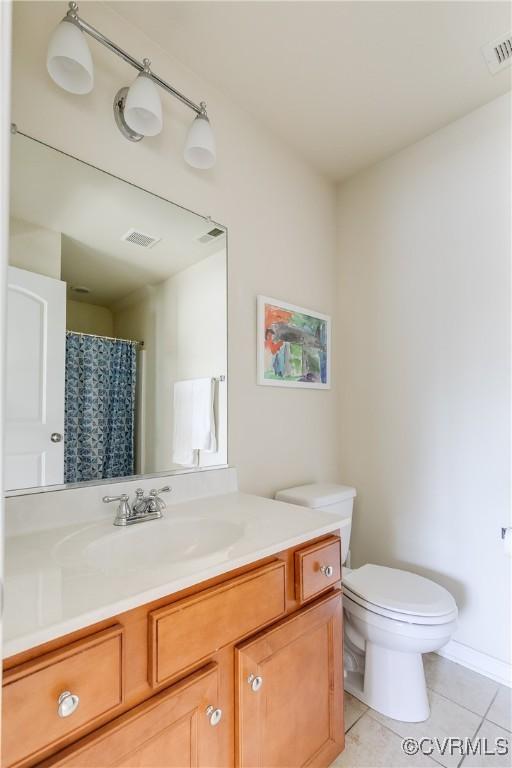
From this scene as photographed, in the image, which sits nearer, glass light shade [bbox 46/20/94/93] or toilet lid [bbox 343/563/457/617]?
glass light shade [bbox 46/20/94/93]

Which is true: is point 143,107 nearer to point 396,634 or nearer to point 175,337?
point 175,337

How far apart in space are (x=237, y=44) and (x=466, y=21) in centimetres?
84

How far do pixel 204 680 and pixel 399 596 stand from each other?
943mm

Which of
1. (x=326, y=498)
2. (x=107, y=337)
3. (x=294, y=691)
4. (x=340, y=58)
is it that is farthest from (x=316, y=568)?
(x=340, y=58)

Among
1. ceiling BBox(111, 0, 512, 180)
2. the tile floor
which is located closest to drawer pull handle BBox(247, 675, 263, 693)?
the tile floor

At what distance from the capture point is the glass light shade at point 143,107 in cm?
122

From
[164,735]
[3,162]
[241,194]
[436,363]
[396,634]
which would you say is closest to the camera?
[3,162]

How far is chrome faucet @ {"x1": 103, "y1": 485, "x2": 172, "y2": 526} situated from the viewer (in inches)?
44.7

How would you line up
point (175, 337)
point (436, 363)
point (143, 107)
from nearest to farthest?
point (143, 107), point (175, 337), point (436, 363)

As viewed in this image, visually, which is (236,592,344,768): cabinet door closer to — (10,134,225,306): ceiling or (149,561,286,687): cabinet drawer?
(149,561,286,687): cabinet drawer

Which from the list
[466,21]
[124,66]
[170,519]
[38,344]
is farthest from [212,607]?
[466,21]

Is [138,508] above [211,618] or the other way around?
above

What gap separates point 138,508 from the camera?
3.87 ft

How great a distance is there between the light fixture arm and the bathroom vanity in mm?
1497
